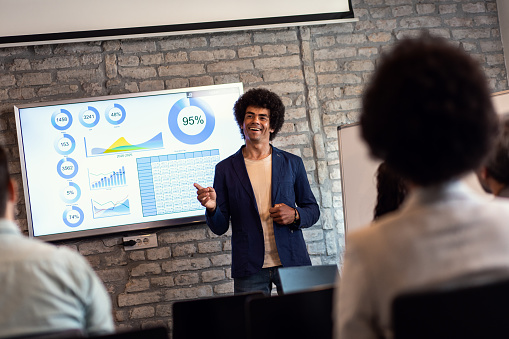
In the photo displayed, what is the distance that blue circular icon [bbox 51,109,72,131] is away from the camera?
3754 millimetres

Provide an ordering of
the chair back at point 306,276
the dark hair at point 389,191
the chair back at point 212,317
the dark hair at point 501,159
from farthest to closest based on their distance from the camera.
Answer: the chair back at point 306,276
the dark hair at point 389,191
the chair back at point 212,317
the dark hair at point 501,159

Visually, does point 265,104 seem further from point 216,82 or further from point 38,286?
point 38,286

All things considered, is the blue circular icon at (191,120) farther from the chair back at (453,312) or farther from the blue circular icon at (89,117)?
the chair back at (453,312)

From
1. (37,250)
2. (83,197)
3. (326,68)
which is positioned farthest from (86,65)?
(37,250)

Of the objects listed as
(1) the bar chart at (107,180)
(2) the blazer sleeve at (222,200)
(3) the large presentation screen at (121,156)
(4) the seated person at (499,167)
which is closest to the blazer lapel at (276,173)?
(2) the blazer sleeve at (222,200)

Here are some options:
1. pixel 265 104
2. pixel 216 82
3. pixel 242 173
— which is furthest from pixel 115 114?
pixel 242 173

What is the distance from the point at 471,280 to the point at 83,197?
10.6 feet

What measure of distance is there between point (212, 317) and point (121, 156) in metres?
2.28

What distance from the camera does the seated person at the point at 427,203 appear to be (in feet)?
3.04

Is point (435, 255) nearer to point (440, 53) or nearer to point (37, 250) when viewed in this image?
point (440, 53)

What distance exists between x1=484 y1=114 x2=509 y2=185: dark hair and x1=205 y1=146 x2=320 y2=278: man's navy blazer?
148 cm

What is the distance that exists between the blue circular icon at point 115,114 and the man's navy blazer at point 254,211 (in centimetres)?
103

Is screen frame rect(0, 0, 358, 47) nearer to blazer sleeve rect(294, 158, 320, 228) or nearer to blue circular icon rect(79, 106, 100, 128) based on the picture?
blue circular icon rect(79, 106, 100, 128)

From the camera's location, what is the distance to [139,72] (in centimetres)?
390
